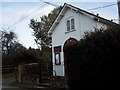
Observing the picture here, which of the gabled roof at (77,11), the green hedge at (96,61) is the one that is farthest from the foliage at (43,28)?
the green hedge at (96,61)

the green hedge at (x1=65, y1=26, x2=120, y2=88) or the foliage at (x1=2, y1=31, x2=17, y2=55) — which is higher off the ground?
the foliage at (x1=2, y1=31, x2=17, y2=55)

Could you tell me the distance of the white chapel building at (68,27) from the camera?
40.5ft

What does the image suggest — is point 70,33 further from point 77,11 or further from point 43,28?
point 43,28

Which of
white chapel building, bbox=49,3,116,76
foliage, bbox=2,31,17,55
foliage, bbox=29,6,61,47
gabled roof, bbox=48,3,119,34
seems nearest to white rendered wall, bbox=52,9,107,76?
white chapel building, bbox=49,3,116,76

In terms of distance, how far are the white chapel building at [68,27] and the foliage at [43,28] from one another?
443 inches

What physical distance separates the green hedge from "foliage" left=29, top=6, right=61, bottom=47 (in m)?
19.1

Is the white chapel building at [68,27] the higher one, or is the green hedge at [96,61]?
the white chapel building at [68,27]

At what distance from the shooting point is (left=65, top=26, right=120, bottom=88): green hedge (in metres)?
6.02

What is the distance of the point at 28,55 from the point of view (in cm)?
1998

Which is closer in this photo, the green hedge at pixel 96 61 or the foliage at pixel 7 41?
the green hedge at pixel 96 61

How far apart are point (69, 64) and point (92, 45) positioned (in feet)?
6.96

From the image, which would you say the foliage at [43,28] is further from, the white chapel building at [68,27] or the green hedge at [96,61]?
the green hedge at [96,61]

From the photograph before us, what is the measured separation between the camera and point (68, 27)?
1427 centimetres

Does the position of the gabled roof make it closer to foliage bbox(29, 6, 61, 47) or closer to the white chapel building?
the white chapel building
